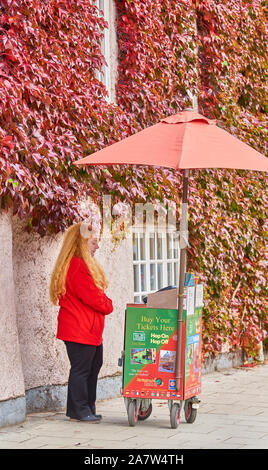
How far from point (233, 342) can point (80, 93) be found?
15.6 feet

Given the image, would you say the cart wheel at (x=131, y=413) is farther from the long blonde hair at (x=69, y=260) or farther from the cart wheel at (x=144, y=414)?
the long blonde hair at (x=69, y=260)

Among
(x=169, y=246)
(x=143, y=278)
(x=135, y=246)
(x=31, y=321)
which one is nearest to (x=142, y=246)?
(x=135, y=246)

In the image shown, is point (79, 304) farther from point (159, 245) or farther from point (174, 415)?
point (159, 245)

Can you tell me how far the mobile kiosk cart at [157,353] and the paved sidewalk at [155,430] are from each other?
247 mm

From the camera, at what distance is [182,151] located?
277 inches

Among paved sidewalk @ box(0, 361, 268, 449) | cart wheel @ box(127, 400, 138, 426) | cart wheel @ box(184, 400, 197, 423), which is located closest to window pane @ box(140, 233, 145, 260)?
paved sidewalk @ box(0, 361, 268, 449)

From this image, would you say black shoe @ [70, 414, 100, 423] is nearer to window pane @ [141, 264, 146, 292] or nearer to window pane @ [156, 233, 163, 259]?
window pane @ [141, 264, 146, 292]

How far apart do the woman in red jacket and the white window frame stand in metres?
2.41

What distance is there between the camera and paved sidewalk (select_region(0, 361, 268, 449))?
263 inches

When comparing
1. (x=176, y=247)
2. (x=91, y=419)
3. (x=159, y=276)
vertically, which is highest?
(x=176, y=247)

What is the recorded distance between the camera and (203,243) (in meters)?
11.3

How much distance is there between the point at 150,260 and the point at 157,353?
122 inches

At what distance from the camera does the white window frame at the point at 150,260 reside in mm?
10172
